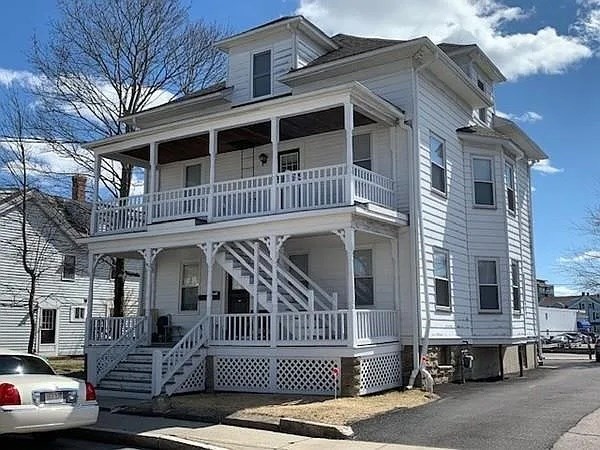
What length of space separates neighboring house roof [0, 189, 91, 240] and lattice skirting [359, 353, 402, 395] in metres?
19.4

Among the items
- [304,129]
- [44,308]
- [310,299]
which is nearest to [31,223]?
[44,308]

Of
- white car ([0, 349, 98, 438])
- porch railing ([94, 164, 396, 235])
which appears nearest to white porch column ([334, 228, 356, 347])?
porch railing ([94, 164, 396, 235])

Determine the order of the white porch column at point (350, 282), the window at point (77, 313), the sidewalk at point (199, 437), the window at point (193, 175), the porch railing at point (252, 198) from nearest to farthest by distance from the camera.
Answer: the sidewalk at point (199, 437) → the white porch column at point (350, 282) → the porch railing at point (252, 198) → the window at point (193, 175) → the window at point (77, 313)

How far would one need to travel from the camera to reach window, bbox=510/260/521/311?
2094cm

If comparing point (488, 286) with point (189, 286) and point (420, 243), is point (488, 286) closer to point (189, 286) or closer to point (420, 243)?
point (420, 243)

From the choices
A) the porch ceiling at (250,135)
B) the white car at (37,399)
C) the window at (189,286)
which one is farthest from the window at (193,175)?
the white car at (37,399)

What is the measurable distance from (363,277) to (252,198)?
3.80 meters

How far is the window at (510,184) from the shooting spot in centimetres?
2145

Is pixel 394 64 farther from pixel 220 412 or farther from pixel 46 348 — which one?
pixel 46 348

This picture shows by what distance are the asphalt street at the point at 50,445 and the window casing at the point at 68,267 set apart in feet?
84.6

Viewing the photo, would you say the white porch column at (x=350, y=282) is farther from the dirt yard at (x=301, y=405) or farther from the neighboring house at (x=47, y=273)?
the neighboring house at (x=47, y=273)

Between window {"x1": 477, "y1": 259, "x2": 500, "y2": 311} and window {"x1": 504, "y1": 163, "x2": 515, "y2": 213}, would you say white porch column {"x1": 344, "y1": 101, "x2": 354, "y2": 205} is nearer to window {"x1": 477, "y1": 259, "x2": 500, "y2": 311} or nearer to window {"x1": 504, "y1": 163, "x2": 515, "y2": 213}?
window {"x1": 477, "y1": 259, "x2": 500, "y2": 311}

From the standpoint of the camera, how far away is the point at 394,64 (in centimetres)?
1814

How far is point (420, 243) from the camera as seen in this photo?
1702 cm
